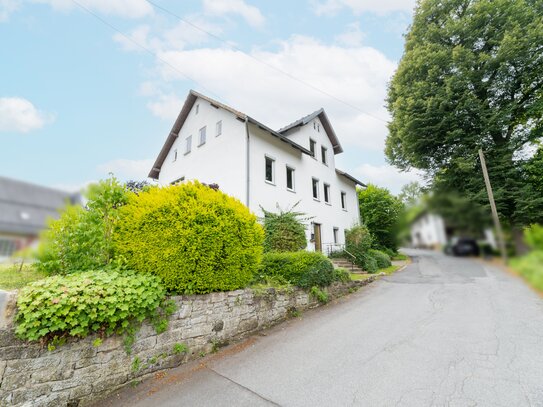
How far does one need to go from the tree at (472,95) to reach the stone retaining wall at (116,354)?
424 cm

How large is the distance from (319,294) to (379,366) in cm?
373

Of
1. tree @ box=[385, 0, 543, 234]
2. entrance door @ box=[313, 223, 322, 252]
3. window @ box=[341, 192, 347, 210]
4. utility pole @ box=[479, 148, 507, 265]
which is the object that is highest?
window @ box=[341, 192, 347, 210]

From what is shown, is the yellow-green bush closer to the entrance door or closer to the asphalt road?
the asphalt road

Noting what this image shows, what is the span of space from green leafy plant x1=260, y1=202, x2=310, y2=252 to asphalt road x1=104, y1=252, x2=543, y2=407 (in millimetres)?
4918

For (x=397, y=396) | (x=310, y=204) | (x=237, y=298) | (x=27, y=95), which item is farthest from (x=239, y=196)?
(x=27, y=95)

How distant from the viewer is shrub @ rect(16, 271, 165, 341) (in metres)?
3.17

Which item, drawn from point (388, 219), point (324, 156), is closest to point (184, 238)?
point (388, 219)

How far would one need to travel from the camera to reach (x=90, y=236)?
14.0 ft

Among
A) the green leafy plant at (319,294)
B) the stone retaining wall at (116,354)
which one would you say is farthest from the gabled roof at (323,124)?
the stone retaining wall at (116,354)

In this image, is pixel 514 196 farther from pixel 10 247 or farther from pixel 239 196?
pixel 239 196

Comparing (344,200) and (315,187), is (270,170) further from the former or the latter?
(344,200)

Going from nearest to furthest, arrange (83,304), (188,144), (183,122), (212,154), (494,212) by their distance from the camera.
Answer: (494,212), (83,304), (212,154), (188,144), (183,122)

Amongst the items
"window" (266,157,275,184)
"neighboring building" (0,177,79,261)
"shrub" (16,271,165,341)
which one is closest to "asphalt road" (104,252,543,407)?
"shrub" (16,271,165,341)

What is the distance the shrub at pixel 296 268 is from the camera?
24.5ft
